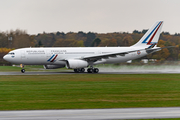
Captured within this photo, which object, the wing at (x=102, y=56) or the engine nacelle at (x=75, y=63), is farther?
the wing at (x=102, y=56)

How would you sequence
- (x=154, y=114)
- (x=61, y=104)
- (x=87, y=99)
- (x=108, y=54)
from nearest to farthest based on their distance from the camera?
(x=154, y=114) → (x=61, y=104) → (x=87, y=99) → (x=108, y=54)

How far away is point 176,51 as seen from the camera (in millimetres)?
85688

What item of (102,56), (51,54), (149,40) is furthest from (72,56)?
(149,40)

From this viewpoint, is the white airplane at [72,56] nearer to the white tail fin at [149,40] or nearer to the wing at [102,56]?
the wing at [102,56]

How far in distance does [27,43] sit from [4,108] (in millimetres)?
88915

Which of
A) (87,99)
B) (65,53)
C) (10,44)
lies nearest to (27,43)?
(10,44)

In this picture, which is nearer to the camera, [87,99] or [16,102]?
[16,102]

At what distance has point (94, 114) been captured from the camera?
39.1ft

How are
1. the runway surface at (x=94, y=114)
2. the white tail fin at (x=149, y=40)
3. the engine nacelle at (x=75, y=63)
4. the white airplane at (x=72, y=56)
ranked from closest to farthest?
the runway surface at (x=94, y=114)
the engine nacelle at (x=75, y=63)
the white airplane at (x=72, y=56)
the white tail fin at (x=149, y=40)

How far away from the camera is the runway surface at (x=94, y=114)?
11.4m

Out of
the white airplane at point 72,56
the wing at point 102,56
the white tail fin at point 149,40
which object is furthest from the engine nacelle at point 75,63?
the white tail fin at point 149,40

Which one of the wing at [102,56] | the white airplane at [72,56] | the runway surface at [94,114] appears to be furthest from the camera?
the wing at [102,56]

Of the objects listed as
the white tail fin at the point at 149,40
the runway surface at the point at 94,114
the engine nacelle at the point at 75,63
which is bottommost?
the runway surface at the point at 94,114

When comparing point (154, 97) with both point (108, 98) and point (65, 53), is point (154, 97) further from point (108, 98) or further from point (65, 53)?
point (65, 53)
